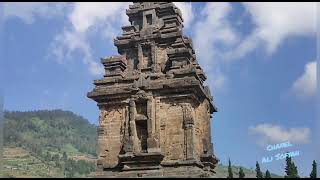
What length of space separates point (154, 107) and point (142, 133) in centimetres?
139

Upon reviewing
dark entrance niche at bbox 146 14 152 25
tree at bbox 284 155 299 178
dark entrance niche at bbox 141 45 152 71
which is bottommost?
tree at bbox 284 155 299 178

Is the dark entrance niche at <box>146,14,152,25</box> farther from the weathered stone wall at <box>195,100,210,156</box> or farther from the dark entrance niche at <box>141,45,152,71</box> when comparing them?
the weathered stone wall at <box>195,100,210,156</box>

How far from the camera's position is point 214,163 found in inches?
901

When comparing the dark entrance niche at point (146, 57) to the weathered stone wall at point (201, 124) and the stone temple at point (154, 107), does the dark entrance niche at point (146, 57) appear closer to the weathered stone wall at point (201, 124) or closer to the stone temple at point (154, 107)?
the stone temple at point (154, 107)

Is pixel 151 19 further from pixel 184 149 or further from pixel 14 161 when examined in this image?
pixel 14 161

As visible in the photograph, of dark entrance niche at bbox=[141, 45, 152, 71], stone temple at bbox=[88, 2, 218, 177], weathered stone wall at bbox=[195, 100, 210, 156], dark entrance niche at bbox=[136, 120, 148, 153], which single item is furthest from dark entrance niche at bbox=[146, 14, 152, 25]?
dark entrance niche at bbox=[136, 120, 148, 153]


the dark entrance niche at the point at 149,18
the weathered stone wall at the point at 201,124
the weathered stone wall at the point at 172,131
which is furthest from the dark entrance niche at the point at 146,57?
the weathered stone wall at the point at 201,124

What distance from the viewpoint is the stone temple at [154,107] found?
21.0m

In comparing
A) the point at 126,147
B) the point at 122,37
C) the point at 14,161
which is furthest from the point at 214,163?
the point at 14,161

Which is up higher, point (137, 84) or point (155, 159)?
point (137, 84)

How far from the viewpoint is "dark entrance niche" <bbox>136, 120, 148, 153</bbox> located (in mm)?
21828

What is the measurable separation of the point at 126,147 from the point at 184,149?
8.68ft

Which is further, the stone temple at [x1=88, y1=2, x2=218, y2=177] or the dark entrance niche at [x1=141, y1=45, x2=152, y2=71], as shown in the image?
the dark entrance niche at [x1=141, y1=45, x2=152, y2=71]

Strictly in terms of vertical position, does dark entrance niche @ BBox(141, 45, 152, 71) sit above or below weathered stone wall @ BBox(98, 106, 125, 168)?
above
